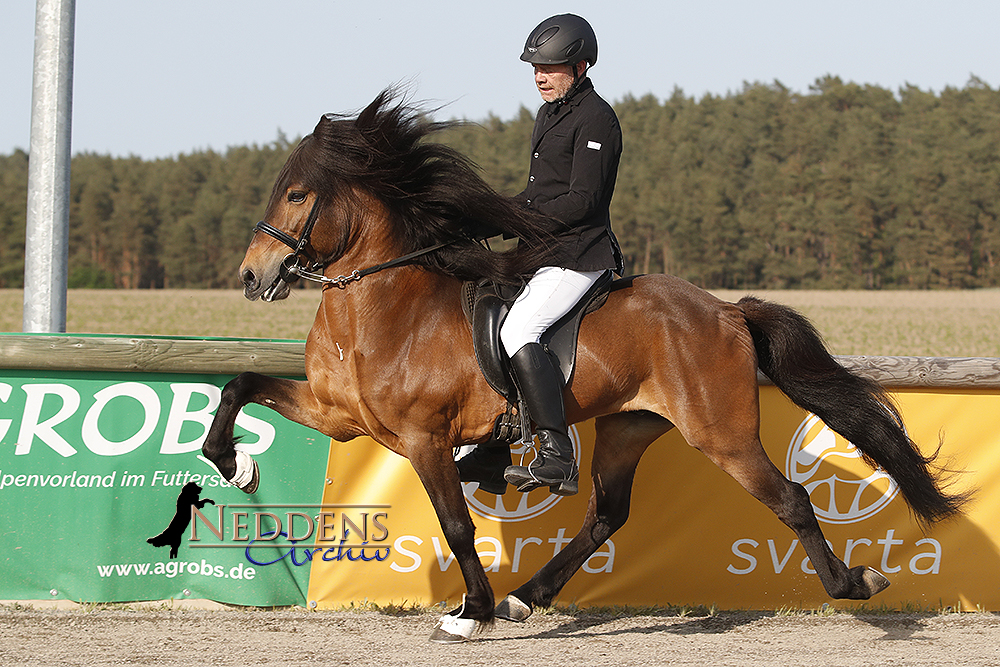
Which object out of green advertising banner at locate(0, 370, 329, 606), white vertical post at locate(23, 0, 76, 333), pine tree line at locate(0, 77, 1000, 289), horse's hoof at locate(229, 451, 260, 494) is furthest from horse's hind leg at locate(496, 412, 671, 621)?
pine tree line at locate(0, 77, 1000, 289)

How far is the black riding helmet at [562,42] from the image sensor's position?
4152mm

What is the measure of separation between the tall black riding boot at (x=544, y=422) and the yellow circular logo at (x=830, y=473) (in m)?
1.71

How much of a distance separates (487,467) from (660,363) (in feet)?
3.16

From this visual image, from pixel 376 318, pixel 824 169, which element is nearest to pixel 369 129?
pixel 376 318

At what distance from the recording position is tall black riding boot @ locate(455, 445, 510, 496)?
4414 millimetres

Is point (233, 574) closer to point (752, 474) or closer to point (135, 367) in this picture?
point (135, 367)

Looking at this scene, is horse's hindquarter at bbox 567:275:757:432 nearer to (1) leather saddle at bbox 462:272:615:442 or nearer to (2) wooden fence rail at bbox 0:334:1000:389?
(1) leather saddle at bbox 462:272:615:442

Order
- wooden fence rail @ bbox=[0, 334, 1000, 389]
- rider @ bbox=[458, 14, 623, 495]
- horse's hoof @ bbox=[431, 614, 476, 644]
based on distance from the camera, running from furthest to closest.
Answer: wooden fence rail @ bbox=[0, 334, 1000, 389] < horse's hoof @ bbox=[431, 614, 476, 644] < rider @ bbox=[458, 14, 623, 495]

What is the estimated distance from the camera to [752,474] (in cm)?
429

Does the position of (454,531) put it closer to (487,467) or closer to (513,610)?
(487,467)

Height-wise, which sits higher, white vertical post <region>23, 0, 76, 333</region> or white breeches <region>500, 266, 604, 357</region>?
white vertical post <region>23, 0, 76, 333</region>

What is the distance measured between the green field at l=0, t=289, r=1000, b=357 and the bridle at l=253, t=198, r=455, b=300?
20.7m

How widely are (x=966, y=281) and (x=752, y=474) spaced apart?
74.0 metres

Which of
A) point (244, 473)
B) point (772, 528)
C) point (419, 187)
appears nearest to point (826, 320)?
point (772, 528)
